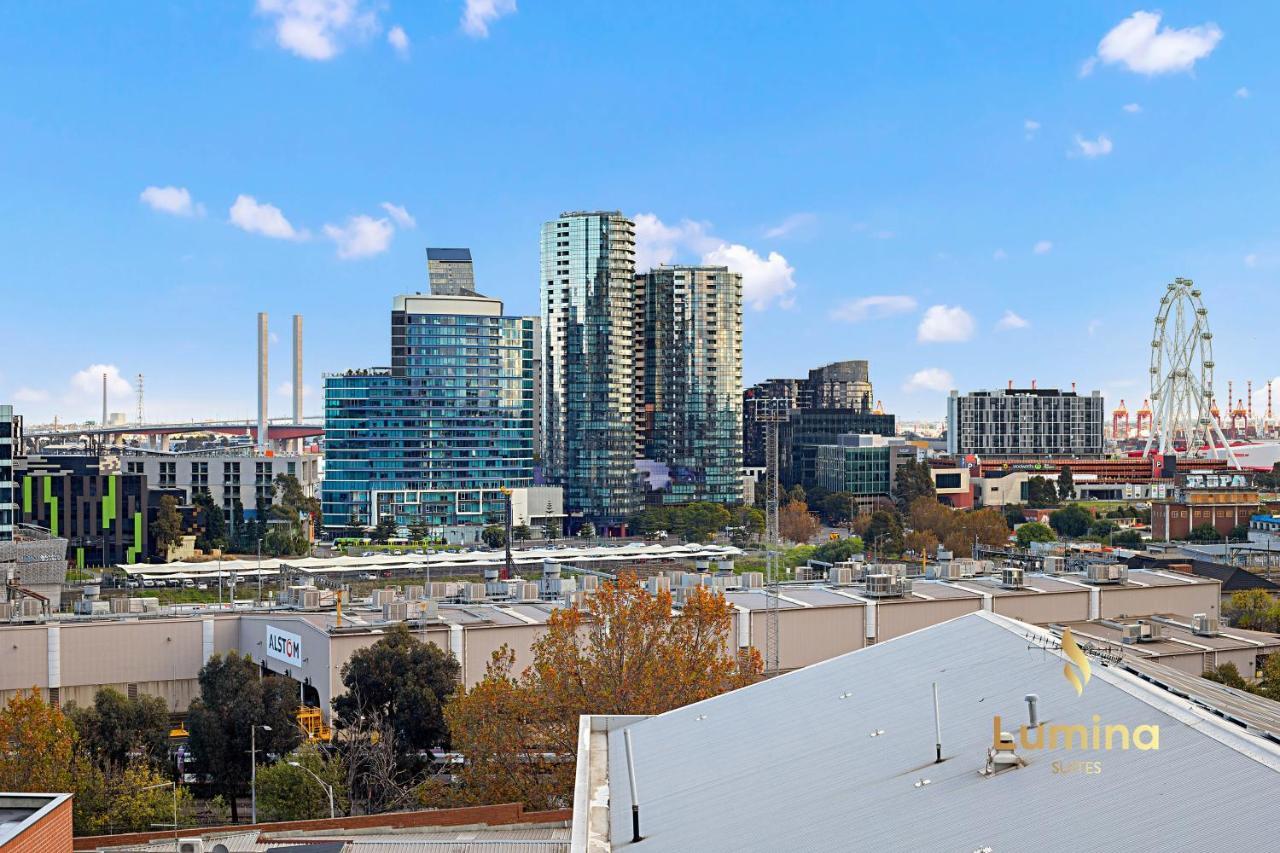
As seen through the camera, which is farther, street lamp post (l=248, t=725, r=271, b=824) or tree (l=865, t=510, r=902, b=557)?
tree (l=865, t=510, r=902, b=557)

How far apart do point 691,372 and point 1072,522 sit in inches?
1266

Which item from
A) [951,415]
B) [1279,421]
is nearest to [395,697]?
[951,415]

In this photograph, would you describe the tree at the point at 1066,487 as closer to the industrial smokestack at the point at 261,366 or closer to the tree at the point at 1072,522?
the tree at the point at 1072,522

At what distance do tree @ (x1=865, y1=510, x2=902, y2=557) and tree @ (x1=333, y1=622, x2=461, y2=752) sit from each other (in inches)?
1716

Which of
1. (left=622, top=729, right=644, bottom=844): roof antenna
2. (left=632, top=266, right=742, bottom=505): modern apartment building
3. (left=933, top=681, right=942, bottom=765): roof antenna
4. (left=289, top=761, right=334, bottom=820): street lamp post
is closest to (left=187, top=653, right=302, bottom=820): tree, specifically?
(left=289, top=761, right=334, bottom=820): street lamp post

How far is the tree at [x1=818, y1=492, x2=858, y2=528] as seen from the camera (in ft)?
296

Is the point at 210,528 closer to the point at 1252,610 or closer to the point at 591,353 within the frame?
the point at 591,353

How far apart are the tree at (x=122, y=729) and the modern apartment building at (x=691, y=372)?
2848 inches

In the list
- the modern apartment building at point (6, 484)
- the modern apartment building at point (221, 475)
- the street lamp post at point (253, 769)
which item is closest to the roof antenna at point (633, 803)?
the street lamp post at point (253, 769)

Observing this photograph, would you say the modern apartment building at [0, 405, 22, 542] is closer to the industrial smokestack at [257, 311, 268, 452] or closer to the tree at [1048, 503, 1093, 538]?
the tree at [1048, 503, 1093, 538]

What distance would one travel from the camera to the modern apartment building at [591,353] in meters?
Result: 87.9

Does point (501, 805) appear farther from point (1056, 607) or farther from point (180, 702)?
point (1056, 607)

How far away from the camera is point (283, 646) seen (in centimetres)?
2728

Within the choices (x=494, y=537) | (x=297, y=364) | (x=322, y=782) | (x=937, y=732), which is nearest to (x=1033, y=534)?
(x=494, y=537)
